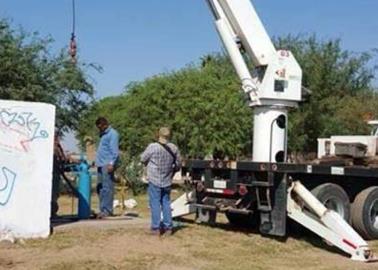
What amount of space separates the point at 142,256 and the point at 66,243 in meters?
1.39

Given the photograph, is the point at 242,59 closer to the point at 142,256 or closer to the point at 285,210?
the point at 285,210

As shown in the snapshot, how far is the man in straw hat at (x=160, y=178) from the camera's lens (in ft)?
43.2

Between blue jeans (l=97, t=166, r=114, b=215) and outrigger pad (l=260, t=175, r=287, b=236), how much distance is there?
297cm

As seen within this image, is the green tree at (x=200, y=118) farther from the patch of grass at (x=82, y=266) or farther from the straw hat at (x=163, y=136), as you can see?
the patch of grass at (x=82, y=266)

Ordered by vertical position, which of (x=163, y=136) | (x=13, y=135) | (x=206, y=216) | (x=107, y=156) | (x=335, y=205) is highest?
(x=163, y=136)

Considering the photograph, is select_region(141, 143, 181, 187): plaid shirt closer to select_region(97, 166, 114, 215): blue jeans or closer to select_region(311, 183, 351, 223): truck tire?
select_region(97, 166, 114, 215): blue jeans

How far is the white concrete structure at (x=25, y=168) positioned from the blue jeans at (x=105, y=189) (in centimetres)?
242

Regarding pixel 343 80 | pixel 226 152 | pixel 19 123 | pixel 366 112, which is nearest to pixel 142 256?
pixel 19 123

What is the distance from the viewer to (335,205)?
561 inches

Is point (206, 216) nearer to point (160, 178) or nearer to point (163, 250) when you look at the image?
point (160, 178)

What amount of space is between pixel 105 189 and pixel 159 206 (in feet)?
6.82

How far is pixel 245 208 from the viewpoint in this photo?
46.2 ft

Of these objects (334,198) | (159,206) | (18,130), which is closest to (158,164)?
(159,206)

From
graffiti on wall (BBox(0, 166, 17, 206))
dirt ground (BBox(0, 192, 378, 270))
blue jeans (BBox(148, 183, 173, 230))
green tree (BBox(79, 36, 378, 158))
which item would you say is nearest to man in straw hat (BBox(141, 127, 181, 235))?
blue jeans (BBox(148, 183, 173, 230))
